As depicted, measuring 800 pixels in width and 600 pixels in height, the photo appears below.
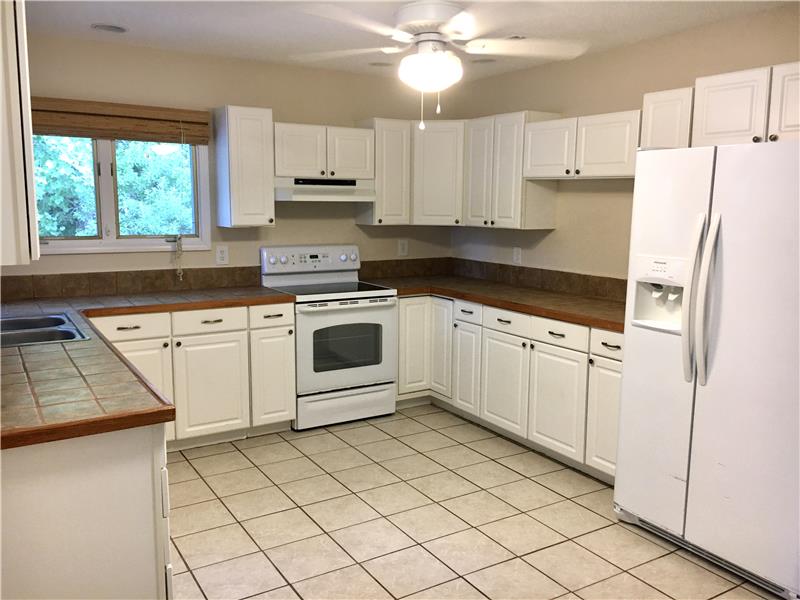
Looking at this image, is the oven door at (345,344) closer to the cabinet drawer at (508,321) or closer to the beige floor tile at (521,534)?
the cabinet drawer at (508,321)

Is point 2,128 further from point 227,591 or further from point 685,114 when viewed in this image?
point 685,114

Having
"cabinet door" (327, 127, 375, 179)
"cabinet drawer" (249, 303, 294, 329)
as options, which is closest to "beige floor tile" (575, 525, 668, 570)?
"cabinet drawer" (249, 303, 294, 329)

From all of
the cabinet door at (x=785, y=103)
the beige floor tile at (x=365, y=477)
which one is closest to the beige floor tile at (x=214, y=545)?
the beige floor tile at (x=365, y=477)

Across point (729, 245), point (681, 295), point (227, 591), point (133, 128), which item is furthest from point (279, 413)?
point (729, 245)

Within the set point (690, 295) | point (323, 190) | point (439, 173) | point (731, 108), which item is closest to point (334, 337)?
point (323, 190)

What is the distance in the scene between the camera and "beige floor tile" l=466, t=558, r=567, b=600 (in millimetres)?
2443

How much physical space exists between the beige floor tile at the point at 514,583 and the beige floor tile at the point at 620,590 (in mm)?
105

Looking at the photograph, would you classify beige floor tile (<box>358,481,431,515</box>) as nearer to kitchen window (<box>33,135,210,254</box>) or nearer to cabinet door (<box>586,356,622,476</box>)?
cabinet door (<box>586,356,622,476</box>)

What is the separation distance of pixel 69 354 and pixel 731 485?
2548 mm

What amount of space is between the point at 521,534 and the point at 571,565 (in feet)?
0.96

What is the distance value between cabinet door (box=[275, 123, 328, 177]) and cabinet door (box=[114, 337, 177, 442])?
1.32 meters

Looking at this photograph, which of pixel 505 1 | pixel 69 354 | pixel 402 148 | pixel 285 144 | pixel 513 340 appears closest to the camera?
pixel 69 354

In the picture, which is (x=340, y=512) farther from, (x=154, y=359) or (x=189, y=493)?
(x=154, y=359)

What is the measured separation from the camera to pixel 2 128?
Answer: 1491 millimetres
